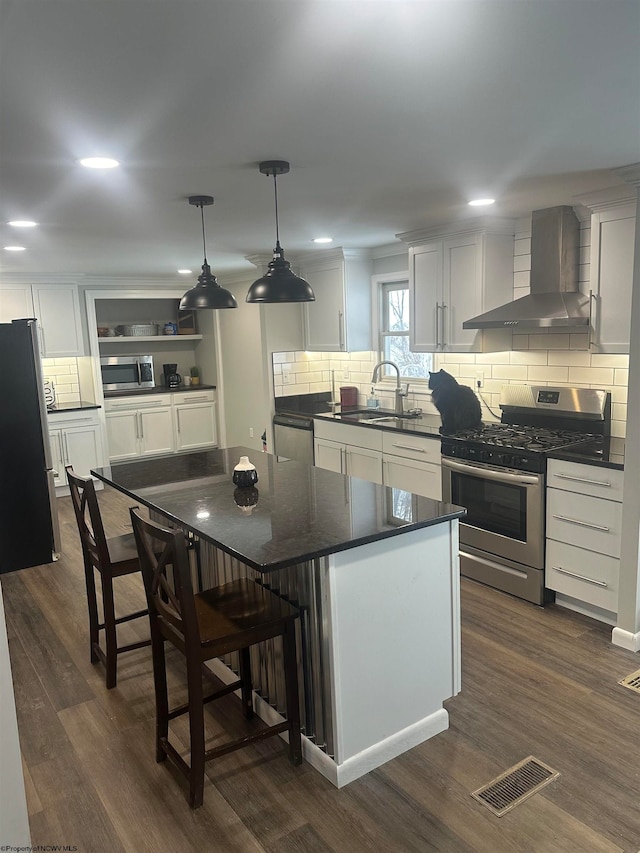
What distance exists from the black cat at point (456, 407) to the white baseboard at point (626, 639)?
5.28 ft

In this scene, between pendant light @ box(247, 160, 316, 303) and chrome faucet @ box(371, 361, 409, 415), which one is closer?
pendant light @ box(247, 160, 316, 303)

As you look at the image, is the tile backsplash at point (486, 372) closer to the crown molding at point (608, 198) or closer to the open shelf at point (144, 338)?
the crown molding at point (608, 198)

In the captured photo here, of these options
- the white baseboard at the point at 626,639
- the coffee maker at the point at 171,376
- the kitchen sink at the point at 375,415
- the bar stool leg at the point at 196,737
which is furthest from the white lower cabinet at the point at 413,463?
the coffee maker at the point at 171,376

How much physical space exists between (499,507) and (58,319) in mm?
5186

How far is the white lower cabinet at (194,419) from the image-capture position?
25.9 feet

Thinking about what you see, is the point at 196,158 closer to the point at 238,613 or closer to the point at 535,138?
the point at 535,138

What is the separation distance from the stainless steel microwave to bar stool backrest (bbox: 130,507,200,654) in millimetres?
5735

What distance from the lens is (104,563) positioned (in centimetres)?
296

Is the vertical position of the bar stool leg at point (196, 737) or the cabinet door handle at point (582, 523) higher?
the cabinet door handle at point (582, 523)

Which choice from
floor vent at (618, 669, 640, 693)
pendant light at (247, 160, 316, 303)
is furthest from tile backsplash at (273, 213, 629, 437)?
pendant light at (247, 160, 316, 303)

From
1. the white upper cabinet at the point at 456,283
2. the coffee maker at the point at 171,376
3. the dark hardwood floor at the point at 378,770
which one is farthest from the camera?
the coffee maker at the point at 171,376

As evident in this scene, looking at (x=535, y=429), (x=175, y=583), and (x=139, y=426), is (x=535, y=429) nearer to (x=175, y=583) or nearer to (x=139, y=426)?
(x=175, y=583)

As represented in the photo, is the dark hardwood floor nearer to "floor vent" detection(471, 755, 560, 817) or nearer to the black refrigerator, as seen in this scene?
"floor vent" detection(471, 755, 560, 817)

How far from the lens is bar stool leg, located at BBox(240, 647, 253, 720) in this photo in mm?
2643
